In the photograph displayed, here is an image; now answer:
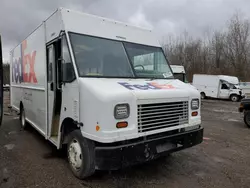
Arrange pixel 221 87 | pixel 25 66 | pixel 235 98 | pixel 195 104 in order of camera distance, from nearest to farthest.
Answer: pixel 195 104
pixel 25 66
pixel 235 98
pixel 221 87

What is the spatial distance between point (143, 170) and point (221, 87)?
2023cm

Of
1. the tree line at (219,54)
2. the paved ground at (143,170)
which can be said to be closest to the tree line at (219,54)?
the tree line at (219,54)

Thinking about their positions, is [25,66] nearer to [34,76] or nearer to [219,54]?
[34,76]

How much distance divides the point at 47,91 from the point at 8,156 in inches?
69.2

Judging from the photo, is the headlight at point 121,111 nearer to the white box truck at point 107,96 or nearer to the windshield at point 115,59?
the white box truck at point 107,96

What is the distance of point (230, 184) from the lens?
359 cm

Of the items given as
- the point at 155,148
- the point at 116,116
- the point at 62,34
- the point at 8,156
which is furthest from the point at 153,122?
the point at 8,156

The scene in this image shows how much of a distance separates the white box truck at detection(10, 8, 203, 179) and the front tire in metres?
0.01

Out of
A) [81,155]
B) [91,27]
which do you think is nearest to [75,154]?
[81,155]

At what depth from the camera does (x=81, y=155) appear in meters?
3.39

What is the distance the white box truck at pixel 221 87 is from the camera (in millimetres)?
20953

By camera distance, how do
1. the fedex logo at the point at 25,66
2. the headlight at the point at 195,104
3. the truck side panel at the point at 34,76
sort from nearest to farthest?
the headlight at the point at 195,104 < the truck side panel at the point at 34,76 < the fedex logo at the point at 25,66

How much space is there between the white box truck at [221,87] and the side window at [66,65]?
20797mm

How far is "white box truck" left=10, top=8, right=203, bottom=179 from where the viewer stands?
3.06 meters
